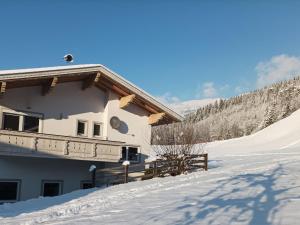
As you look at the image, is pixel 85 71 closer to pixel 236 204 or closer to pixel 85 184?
pixel 85 184

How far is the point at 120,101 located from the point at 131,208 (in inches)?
545

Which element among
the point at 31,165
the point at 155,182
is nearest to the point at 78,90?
the point at 31,165

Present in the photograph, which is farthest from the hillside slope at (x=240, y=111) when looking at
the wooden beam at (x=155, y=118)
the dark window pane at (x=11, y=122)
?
the dark window pane at (x=11, y=122)

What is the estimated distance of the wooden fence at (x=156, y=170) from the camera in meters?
23.2

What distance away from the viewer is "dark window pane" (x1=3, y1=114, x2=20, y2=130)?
21891mm

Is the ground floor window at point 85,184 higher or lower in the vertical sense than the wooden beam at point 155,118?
lower

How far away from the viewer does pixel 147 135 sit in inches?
1085

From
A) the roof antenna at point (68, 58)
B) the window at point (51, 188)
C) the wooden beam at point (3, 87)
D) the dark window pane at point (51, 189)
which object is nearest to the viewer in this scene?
A: the wooden beam at point (3, 87)

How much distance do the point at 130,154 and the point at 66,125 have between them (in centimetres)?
465

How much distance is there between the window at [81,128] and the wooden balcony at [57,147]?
166 cm

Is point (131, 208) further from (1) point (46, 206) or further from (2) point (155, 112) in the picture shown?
(2) point (155, 112)

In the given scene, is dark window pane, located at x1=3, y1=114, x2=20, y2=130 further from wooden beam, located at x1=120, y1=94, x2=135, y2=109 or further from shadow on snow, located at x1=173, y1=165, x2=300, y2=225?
shadow on snow, located at x1=173, y1=165, x2=300, y2=225

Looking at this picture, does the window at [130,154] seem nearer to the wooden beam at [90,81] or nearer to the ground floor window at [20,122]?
the wooden beam at [90,81]

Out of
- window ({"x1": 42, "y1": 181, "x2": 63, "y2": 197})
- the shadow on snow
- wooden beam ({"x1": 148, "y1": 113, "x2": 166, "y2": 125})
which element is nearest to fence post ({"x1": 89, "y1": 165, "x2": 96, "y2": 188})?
window ({"x1": 42, "y1": 181, "x2": 63, "y2": 197})
